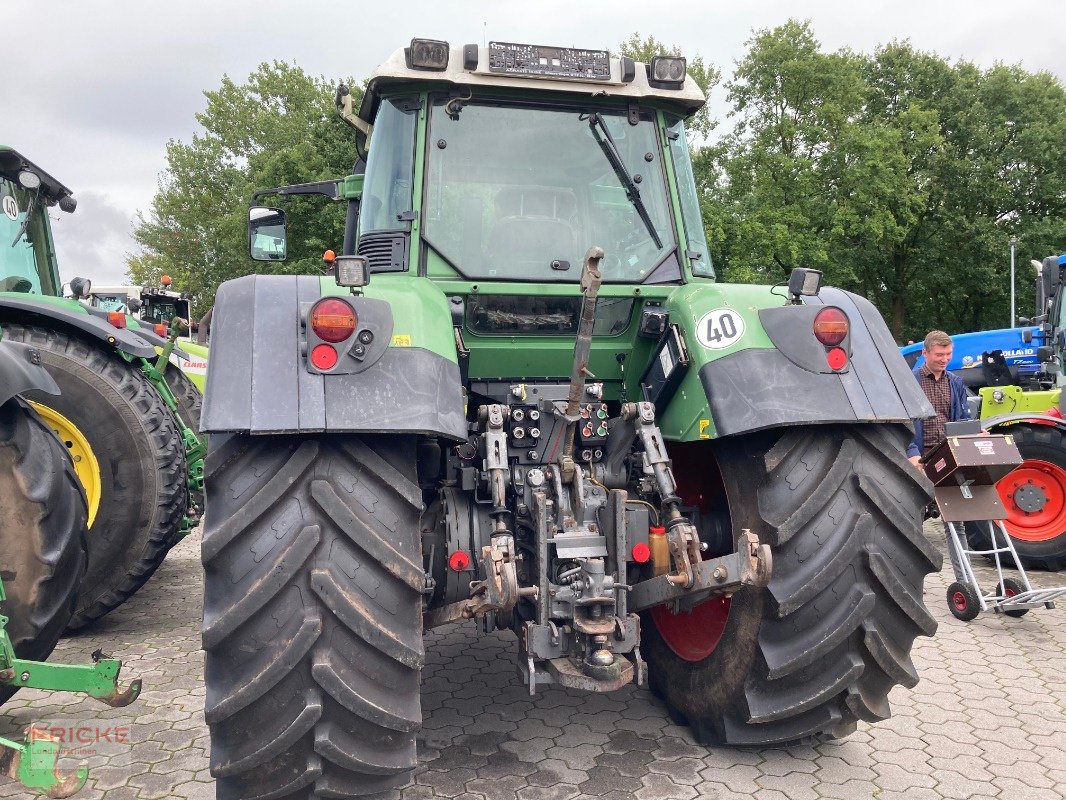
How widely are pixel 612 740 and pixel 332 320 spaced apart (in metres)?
2.07

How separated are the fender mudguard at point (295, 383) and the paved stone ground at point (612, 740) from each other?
1.40 metres

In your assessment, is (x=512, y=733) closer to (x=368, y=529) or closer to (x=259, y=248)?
(x=368, y=529)

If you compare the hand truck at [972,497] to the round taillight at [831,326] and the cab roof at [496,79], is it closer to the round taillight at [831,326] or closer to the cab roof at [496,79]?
the round taillight at [831,326]

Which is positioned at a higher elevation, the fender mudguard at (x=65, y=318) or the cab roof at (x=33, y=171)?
the cab roof at (x=33, y=171)

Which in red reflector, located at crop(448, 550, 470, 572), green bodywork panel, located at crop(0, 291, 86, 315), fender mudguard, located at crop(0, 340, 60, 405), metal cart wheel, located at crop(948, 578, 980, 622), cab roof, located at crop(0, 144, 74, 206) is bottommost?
metal cart wheel, located at crop(948, 578, 980, 622)

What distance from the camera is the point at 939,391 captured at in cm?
647

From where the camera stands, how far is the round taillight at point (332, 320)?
270 cm

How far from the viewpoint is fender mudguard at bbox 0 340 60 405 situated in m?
3.39

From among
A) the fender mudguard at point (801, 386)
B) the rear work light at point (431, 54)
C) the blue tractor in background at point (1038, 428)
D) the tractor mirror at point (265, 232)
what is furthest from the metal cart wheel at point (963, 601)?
the tractor mirror at point (265, 232)

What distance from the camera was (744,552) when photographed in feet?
9.03

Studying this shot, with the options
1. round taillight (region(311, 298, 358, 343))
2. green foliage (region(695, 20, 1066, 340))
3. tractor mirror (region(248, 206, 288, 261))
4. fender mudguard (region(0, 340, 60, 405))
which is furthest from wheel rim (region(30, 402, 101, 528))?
green foliage (region(695, 20, 1066, 340))

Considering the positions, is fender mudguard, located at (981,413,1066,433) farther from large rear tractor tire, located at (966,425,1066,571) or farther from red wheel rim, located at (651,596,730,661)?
red wheel rim, located at (651,596,730,661)

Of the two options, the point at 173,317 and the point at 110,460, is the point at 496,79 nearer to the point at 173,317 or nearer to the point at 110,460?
the point at 110,460

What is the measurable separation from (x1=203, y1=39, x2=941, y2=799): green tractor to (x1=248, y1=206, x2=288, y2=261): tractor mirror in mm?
801
